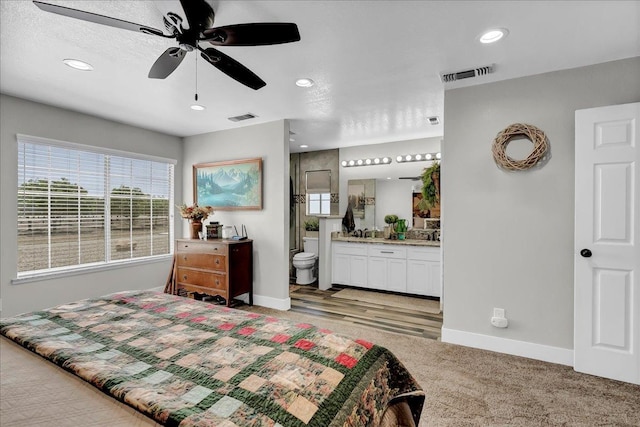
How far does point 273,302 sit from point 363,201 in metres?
2.51

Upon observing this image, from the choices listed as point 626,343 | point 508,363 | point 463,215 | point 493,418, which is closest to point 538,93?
point 463,215

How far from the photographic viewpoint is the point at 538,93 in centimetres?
269

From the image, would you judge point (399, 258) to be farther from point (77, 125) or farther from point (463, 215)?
point (77, 125)

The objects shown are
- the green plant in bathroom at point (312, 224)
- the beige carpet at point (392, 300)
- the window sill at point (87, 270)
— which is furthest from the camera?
the green plant in bathroom at point (312, 224)

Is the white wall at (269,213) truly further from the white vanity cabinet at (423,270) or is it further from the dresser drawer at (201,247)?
the white vanity cabinet at (423,270)

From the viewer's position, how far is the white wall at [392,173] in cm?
510

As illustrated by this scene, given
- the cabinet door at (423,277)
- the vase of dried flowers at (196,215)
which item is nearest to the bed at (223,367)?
the vase of dried flowers at (196,215)

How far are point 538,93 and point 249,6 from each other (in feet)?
8.39

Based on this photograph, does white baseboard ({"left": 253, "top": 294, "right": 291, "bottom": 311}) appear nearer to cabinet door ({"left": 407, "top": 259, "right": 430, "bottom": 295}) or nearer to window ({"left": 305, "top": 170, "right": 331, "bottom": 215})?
cabinet door ({"left": 407, "top": 259, "right": 430, "bottom": 295})

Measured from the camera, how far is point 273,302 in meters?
4.09

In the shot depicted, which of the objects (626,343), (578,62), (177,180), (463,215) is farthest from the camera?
(177,180)

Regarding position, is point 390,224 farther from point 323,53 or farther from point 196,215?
point 323,53

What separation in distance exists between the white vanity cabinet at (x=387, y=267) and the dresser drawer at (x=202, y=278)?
2.30 metres

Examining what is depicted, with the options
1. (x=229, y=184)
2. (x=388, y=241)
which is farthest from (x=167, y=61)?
(x=388, y=241)
